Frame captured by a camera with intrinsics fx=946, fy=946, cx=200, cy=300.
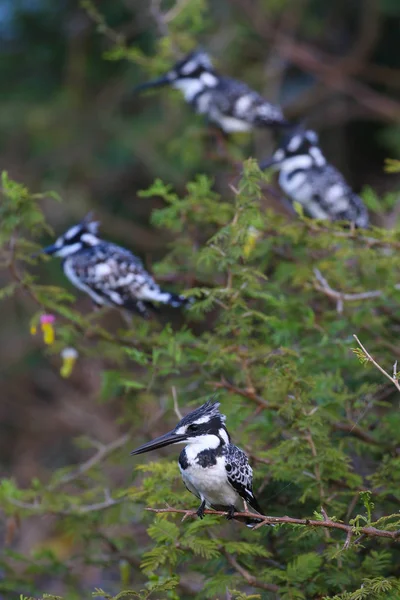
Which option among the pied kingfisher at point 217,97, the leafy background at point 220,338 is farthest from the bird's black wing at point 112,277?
the pied kingfisher at point 217,97

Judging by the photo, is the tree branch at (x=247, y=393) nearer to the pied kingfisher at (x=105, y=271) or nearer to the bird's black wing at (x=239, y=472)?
the bird's black wing at (x=239, y=472)

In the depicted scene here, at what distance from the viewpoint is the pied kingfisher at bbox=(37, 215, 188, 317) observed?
450cm

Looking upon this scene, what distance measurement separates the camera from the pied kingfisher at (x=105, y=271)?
4.50 meters

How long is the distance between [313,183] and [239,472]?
9.07 feet

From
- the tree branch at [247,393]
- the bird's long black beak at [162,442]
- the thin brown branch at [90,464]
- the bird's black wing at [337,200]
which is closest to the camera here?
the bird's long black beak at [162,442]

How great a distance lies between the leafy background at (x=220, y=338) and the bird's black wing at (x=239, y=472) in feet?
0.42

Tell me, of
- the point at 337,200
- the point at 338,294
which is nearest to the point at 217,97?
the point at 337,200

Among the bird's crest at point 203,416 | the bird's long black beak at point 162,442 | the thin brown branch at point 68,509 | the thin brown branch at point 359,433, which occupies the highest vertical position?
the bird's crest at point 203,416

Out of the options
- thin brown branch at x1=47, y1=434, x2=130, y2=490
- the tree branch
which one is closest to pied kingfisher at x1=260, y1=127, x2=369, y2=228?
thin brown branch at x1=47, y1=434, x2=130, y2=490

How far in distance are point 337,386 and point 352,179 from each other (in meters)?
6.08

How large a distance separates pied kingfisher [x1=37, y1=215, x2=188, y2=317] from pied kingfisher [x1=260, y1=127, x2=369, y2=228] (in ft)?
3.89

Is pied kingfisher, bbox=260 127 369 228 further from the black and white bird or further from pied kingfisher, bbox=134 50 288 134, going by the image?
the black and white bird

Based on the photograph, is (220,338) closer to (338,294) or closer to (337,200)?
(338,294)

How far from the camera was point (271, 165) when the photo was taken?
17.9 ft
